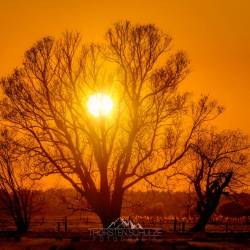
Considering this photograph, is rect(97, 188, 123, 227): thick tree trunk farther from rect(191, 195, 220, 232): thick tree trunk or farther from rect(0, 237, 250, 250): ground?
rect(191, 195, 220, 232): thick tree trunk

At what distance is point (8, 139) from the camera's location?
39.8 m

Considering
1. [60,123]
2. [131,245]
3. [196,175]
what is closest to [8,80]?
[60,123]

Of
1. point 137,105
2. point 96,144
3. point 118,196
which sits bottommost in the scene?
point 118,196

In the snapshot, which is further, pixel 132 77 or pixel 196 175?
pixel 196 175

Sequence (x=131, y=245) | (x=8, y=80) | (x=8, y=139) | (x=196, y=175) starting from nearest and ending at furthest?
(x=131, y=245) < (x=8, y=80) < (x=8, y=139) < (x=196, y=175)

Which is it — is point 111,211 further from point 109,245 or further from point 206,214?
point 206,214

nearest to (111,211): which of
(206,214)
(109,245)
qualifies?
(109,245)

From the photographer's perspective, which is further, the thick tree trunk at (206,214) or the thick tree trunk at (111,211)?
the thick tree trunk at (206,214)

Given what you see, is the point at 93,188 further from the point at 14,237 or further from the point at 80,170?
the point at 14,237

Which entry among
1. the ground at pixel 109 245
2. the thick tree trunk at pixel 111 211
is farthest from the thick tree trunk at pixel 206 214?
the thick tree trunk at pixel 111 211

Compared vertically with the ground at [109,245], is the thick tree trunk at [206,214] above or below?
above

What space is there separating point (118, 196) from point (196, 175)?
46.6 ft

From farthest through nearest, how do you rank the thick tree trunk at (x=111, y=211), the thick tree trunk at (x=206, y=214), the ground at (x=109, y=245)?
the thick tree trunk at (x=206, y=214)
the thick tree trunk at (x=111, y=211)
the ground at (x=109, y=245)

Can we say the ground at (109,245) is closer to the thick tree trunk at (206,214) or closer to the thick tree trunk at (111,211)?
the thick tree trunk at (111,211)
